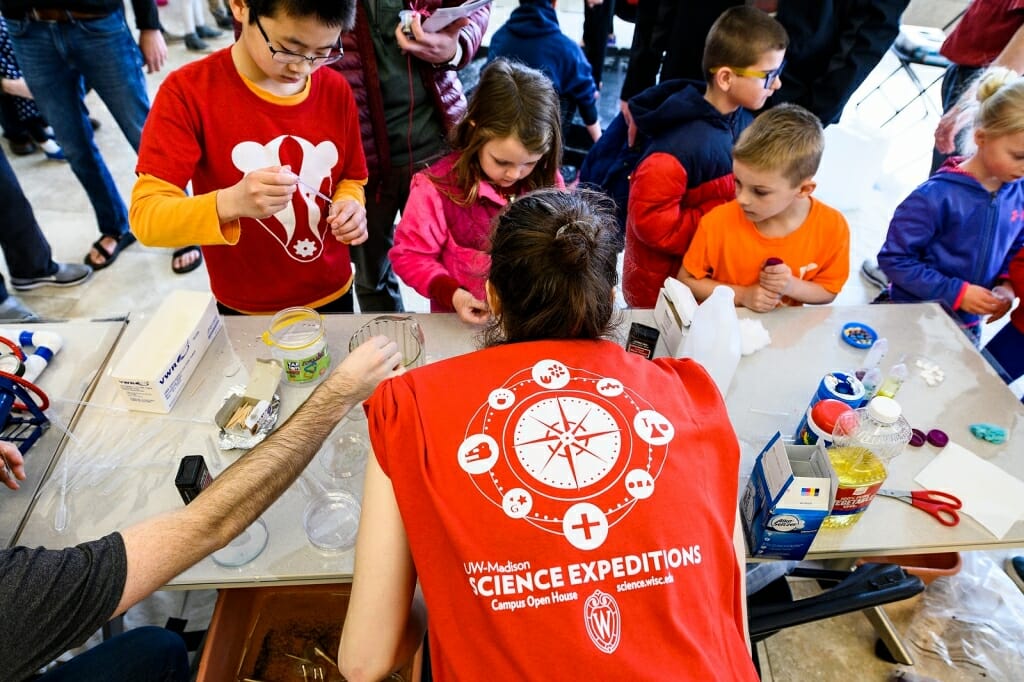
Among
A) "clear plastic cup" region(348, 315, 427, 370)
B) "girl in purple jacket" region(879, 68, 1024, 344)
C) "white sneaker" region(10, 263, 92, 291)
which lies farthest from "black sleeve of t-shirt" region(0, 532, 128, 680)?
"white sneaker" region(10, 263, 92, 291)

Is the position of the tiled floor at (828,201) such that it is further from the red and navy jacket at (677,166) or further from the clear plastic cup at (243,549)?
the red and navy jacket at (677,166)

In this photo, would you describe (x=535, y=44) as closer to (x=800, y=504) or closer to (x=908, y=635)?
(x=800, y=504)

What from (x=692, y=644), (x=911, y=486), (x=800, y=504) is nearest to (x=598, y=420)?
(x=692, y=644)

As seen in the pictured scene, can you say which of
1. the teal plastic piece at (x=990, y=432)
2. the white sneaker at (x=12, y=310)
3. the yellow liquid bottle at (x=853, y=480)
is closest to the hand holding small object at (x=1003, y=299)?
the teal plastic piece at (x=990, y=432)

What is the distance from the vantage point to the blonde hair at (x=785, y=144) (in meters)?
1.68

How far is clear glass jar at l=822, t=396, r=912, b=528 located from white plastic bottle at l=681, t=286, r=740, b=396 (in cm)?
27

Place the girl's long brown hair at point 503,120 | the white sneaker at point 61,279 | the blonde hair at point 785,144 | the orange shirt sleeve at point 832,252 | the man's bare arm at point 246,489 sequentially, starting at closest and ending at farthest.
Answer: the man's bare arm at point 246,489 → the girl's long brown hair at point 503,120 → the blonde hair at point 785,144 → the orange shirt sleeve at point 832,252 → the white sneaker at point 61,279

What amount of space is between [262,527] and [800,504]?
3.23 feet

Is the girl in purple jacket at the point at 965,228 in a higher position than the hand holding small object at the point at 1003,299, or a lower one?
higher

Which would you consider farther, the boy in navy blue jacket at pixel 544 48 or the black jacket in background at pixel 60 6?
the boy in navy blue jacket at pixel 544 48

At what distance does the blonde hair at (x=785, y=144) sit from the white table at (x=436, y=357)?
39 cm

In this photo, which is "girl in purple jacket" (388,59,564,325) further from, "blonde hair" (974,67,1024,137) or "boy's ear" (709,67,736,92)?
"blonde hair" (974,67,1024,137)

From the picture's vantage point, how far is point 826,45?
258cm

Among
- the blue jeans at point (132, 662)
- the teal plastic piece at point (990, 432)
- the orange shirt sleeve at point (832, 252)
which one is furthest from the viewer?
the orange shirt sleeve at point (832, 252)
